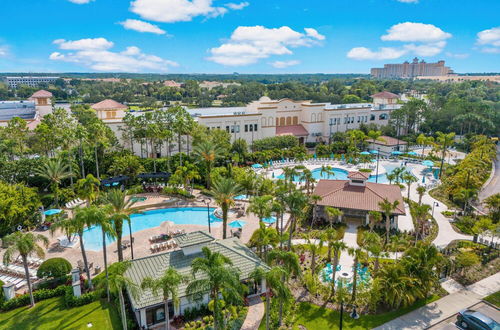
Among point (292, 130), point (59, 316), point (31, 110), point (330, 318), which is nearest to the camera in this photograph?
point (330, 318)

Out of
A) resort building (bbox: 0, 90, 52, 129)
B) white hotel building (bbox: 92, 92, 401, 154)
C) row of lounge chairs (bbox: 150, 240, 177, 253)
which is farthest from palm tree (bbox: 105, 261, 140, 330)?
resort building (bbox: 0, 90, 52, 129)

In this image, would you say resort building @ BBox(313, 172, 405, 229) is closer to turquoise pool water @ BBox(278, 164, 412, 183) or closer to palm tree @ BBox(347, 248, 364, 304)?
palm tree @ BBox(347, 248, 364, 304)

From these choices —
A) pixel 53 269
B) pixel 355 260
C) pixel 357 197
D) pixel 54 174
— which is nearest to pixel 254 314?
pixel 355 260

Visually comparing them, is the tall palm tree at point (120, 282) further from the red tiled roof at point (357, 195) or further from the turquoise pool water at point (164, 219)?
the red tiled roof at point (357, 195)

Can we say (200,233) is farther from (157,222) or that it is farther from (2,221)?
(2,221)

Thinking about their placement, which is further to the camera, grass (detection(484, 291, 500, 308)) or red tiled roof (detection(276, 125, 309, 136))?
red tiled roof (detection(276, 125, 309, 136))

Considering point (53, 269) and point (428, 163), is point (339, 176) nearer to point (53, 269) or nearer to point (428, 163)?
point (428, 163)
